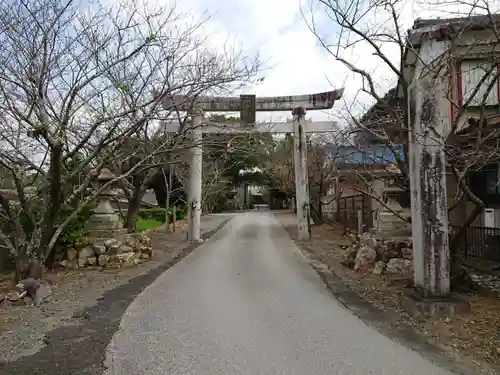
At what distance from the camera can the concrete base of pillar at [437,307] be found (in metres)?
6.49

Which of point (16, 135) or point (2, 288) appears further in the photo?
point (16, 135)

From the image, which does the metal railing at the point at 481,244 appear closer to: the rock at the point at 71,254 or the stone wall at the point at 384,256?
the stone wall at the point at 384,256

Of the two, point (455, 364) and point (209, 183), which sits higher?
point (209, 183)

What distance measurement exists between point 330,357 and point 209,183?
92.0ft

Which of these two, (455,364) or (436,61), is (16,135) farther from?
(455,364)

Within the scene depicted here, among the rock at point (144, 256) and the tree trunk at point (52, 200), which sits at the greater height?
the tree trunk at point (52, 200)

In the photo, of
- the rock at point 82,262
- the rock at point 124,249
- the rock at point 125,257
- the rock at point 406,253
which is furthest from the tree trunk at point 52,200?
the rock at point 406,253

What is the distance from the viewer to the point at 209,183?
32.7 m

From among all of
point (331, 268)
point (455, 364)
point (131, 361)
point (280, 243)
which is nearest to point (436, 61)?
point (455, 364)

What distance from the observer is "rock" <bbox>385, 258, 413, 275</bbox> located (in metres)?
10.1

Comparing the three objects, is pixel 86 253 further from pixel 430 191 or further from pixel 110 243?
pixel 430 191

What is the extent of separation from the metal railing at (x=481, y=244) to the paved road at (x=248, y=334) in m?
3.67

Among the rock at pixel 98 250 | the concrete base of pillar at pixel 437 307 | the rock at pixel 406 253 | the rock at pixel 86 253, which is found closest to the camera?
the concrete base of pillar at pixel 437 307

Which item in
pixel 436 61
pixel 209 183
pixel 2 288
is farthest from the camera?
pixel 209 183
